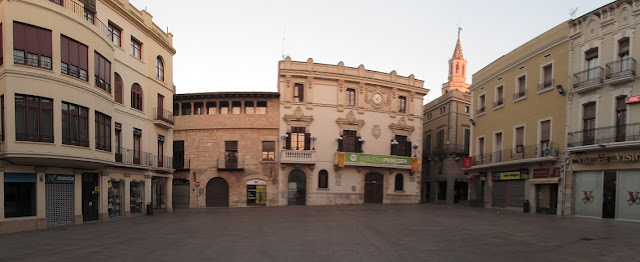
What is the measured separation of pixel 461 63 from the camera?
6588cm

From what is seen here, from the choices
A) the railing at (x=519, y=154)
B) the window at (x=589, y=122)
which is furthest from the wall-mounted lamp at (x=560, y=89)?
the railing at (x=519, y=154)

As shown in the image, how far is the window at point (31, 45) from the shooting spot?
50.0ft

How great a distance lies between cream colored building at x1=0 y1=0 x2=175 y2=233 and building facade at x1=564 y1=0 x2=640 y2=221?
27.0 meters

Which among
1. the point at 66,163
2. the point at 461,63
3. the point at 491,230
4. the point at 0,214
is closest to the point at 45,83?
the point at 66,163

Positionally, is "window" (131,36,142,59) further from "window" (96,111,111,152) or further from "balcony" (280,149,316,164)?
"balcony" (280,149,316,164)

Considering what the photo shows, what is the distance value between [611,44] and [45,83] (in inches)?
1144

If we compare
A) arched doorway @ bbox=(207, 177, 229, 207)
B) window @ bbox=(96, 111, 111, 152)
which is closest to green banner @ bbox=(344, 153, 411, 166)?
arched doorway @ bbox=(207, 177, 229, 207)

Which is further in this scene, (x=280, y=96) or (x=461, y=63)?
(x=461, y=63)

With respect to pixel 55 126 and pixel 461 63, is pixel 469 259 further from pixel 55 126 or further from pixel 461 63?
pixel 461 63

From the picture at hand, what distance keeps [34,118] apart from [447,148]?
116 feet

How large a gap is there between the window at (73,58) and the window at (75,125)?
1.58m

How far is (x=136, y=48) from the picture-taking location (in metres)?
24.2

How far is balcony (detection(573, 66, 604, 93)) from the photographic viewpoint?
1997 centimetres

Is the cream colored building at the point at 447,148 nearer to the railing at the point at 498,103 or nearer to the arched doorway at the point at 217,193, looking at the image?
the railing at the point at 498,103
